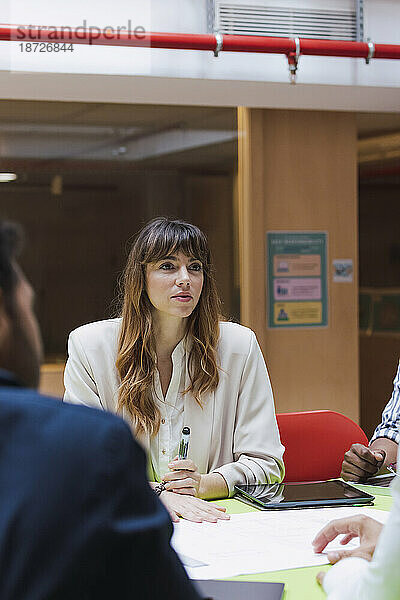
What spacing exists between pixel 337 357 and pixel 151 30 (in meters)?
2.43

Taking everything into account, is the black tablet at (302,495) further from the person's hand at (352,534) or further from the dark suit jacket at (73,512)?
the dark suit jacket at (73,512)

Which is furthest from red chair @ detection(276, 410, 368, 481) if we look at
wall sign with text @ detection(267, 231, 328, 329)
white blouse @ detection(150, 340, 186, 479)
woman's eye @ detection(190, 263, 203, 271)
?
wall sign with text @ detection(267, 231, 328, 329)

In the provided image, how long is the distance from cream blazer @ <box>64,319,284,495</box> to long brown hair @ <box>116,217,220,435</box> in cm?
4

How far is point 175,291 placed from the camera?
3.14 m

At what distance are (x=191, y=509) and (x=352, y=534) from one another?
1.92ft

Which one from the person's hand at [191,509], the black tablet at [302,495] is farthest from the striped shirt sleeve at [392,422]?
the person's hand at [191,509]

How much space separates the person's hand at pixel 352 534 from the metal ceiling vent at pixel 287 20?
3441 mm

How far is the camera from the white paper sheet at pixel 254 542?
76.8 inches

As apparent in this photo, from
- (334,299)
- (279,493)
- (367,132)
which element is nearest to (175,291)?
(279,493)

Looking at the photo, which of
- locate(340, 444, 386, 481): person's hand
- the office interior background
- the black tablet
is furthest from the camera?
the office interior background

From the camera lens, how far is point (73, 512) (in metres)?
0.93

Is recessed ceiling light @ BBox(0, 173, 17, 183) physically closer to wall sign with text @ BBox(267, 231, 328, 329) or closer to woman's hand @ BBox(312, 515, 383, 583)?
wall sign with text @ BBox(267, 231, 328, 329)

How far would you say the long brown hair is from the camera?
9.93 ft

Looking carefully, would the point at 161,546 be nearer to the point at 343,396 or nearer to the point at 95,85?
the point at 95,85
